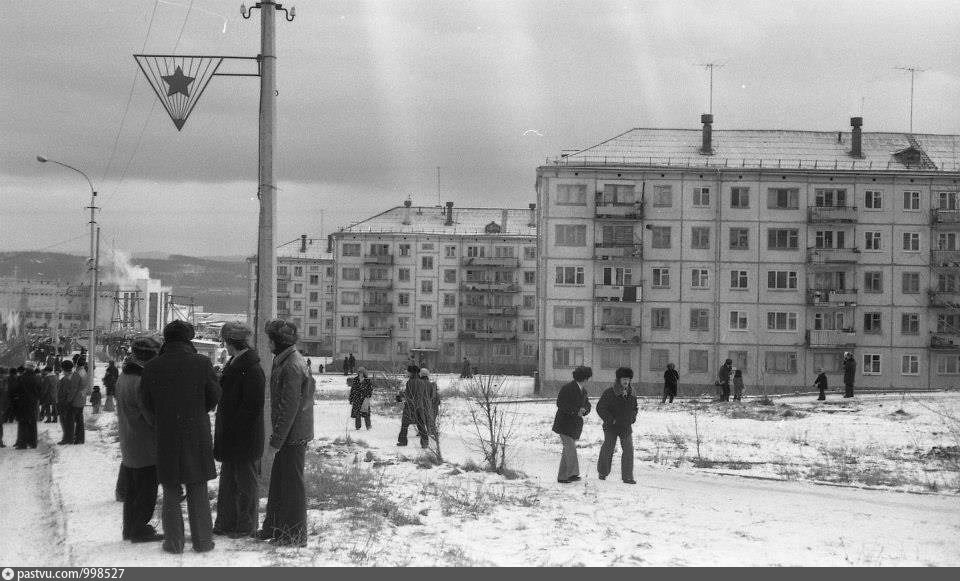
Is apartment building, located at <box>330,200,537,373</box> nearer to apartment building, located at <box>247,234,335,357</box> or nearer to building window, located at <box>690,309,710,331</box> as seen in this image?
apartment building, located at <box>247,234,335,357</box>

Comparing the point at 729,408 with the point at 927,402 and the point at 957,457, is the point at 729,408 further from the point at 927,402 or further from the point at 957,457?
the point at 957,457

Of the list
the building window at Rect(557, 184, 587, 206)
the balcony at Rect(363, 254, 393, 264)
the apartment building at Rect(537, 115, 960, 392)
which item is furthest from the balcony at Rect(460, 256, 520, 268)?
the building window at Rect(557, 184, 587, 206)

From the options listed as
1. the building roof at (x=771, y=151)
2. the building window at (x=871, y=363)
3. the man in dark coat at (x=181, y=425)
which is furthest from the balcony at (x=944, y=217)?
the man in dark coat at (x=181, y=425)

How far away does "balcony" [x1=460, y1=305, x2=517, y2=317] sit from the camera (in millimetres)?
92438

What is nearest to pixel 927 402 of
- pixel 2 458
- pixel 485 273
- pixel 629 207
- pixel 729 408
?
pixel 729 408

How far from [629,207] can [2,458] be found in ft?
138

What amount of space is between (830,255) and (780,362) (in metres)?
6.98

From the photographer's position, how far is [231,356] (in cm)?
909

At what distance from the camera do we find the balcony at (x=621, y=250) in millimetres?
55500

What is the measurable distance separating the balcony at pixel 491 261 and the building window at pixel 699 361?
38.7 metres

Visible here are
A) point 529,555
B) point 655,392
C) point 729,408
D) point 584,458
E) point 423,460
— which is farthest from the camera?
point 655,392

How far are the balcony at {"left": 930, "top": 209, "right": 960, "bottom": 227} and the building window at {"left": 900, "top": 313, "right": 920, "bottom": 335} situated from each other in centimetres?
548

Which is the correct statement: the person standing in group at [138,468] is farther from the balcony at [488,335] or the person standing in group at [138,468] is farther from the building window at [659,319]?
the balcony at [488,335]

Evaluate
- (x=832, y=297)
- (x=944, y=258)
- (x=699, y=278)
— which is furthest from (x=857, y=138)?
(x=699, y=278)
